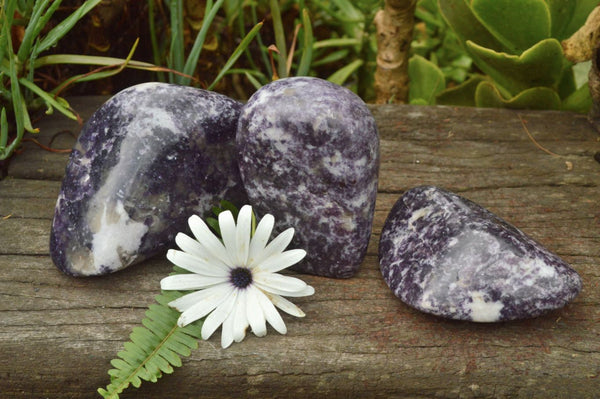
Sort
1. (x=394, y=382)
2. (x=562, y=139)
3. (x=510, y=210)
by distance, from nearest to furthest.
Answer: (x=394, y=382) < (x=510, y=210) < (x=562, y=139)

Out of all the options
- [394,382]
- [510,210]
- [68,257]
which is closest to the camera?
[394,382]

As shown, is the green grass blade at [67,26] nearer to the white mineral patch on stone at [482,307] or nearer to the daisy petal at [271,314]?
the daisy petal at [271,314]

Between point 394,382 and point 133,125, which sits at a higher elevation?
point 133,125

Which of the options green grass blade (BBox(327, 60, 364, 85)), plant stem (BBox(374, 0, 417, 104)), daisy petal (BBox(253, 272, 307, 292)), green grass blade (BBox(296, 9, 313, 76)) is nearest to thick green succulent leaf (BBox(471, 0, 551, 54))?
plant stem (BBox(374, 0, 417, 104))

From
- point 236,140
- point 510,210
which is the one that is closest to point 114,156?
point 236,140

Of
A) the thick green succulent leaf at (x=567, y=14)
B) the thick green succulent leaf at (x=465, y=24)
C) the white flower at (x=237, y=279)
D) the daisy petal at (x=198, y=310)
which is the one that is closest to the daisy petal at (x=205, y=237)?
the white flower at (x=237, y=279)

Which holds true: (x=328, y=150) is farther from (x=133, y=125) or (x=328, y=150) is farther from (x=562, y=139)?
(x=562, y=139)
